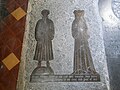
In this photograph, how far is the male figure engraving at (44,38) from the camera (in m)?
A: 1.58

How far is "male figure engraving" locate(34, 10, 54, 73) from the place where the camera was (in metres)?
Result: 1.58

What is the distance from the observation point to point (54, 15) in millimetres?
1781

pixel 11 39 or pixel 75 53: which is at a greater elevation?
pixel 11 39

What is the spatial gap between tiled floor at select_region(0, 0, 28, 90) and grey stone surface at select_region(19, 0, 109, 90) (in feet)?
0.53

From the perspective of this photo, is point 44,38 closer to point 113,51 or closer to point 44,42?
point 44,42

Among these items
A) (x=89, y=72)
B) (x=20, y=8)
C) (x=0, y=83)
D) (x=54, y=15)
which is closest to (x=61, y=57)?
(x=89, y=72)

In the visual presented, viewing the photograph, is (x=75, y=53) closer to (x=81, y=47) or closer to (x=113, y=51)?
(x=81, y=47)

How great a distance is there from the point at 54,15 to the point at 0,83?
71cm

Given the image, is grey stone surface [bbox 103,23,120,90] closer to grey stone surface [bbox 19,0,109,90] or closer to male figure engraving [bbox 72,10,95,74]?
grey stone surface [bbox 19,0,109,90]

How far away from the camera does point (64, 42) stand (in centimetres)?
166

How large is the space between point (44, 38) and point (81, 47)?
1.00 ft

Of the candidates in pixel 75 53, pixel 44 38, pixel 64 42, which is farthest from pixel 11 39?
pixel 75 53

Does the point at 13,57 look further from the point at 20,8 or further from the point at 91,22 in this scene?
the point at 91,22

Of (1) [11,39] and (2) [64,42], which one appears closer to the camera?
(2) [64,42]
